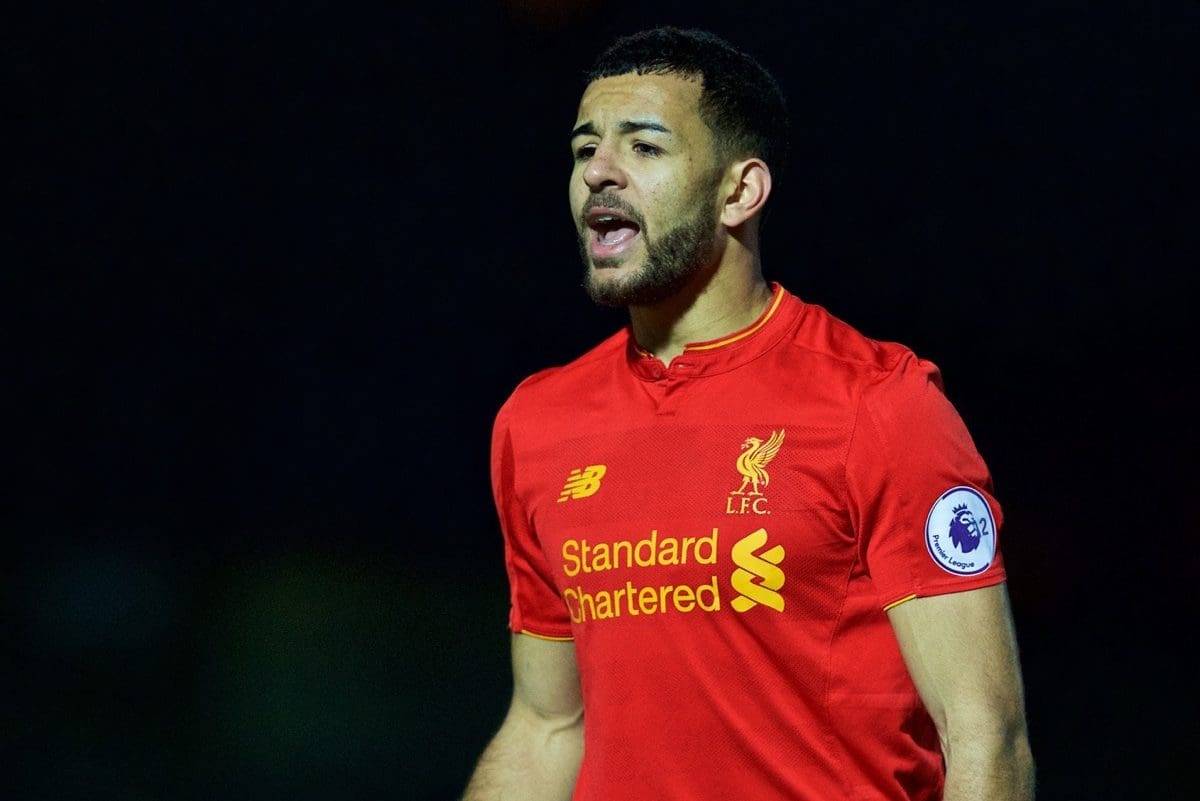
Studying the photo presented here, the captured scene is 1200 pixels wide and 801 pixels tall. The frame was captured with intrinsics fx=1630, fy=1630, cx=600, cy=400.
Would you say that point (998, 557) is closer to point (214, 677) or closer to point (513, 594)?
point (513, 594)

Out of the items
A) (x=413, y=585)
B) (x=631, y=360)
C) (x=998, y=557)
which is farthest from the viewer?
(x=413, y=585)

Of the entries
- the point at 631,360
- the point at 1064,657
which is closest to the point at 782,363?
the point at 631,360

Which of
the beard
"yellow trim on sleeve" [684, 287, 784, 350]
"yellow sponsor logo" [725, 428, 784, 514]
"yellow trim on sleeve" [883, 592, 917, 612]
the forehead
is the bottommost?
"yellow trim on sleeve" [883, 592, 917, 612]

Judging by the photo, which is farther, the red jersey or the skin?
the skin

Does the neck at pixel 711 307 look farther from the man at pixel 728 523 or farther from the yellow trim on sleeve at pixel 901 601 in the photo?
the yellow trim on sleeve at pixel 901 601

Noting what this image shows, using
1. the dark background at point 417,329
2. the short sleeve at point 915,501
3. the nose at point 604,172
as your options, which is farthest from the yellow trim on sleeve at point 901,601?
the dark background at point 417,329

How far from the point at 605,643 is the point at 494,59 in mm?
2009

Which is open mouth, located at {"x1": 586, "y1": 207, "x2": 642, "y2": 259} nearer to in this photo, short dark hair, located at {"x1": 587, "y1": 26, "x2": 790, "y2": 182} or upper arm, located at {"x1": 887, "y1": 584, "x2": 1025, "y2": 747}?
short dark hair, located at {"x1": 587, "y1": 26, "x2": 790, "y2": 182}

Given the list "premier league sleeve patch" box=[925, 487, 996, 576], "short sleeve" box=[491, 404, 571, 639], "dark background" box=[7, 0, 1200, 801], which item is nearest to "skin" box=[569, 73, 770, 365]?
"short sleeve" box=[491, 404, 571, 639]

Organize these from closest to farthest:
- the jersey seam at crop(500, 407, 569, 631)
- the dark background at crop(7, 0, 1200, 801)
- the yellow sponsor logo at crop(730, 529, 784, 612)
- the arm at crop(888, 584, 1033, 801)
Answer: the arm at crop(888, 584, 1033, 801)
the yellow sponsor logo at crop(730, 529, 784, 612)
the jersey seam at crop(500, 407, 569, 631)
the dark background at crop(7, 0, 1200, 801)

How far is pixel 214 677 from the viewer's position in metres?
3.35

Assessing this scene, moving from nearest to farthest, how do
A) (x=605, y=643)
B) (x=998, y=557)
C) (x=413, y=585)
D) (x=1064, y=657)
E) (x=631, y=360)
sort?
(x=998, y=557)
(x=605, y=643)
(x=631, y=360)
(x=1064, y=657)
(x=413, y=585)

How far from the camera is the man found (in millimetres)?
1673

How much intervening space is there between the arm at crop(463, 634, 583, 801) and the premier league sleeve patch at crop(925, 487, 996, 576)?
551 mm
